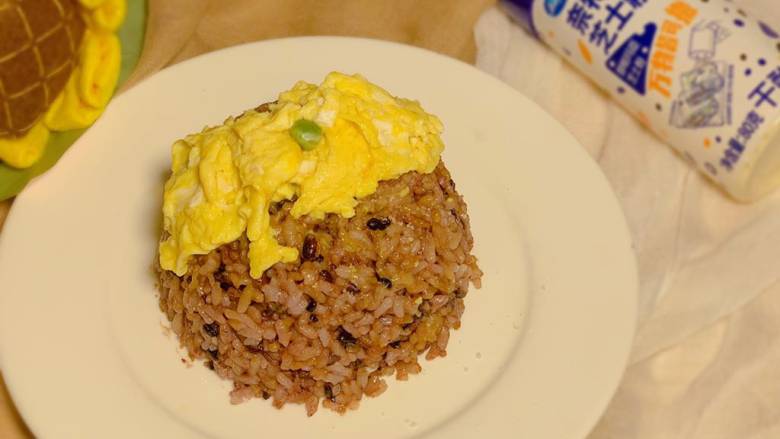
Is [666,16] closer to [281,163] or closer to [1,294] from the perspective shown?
[281,163]

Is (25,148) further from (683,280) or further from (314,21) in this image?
(683,280)

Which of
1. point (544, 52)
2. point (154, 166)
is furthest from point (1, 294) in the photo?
point (544, 52)

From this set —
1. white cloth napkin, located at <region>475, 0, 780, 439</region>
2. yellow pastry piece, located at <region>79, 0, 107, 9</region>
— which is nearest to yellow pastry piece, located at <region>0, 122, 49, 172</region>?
yellow pastry piece, located at <region>79, 0, 107, 9</region>

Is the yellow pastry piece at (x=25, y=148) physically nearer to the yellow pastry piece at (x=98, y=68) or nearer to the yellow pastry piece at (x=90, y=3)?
the yellow pastry piece at (x=98, y=68)

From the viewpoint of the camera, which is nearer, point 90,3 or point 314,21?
point 90,3

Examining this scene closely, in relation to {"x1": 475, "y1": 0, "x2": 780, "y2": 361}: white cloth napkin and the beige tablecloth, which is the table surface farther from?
{"x1": 475, "y1": 0, "x2": 780, "y2": 361}: white cloth napkin

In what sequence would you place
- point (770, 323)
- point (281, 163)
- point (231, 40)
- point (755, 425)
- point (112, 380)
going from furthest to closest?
point (231, 40) < point (770, 323) < point (755, 425) < point (112, 380) < point (281, 163)

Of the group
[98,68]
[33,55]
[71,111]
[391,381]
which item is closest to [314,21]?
[98,68]
